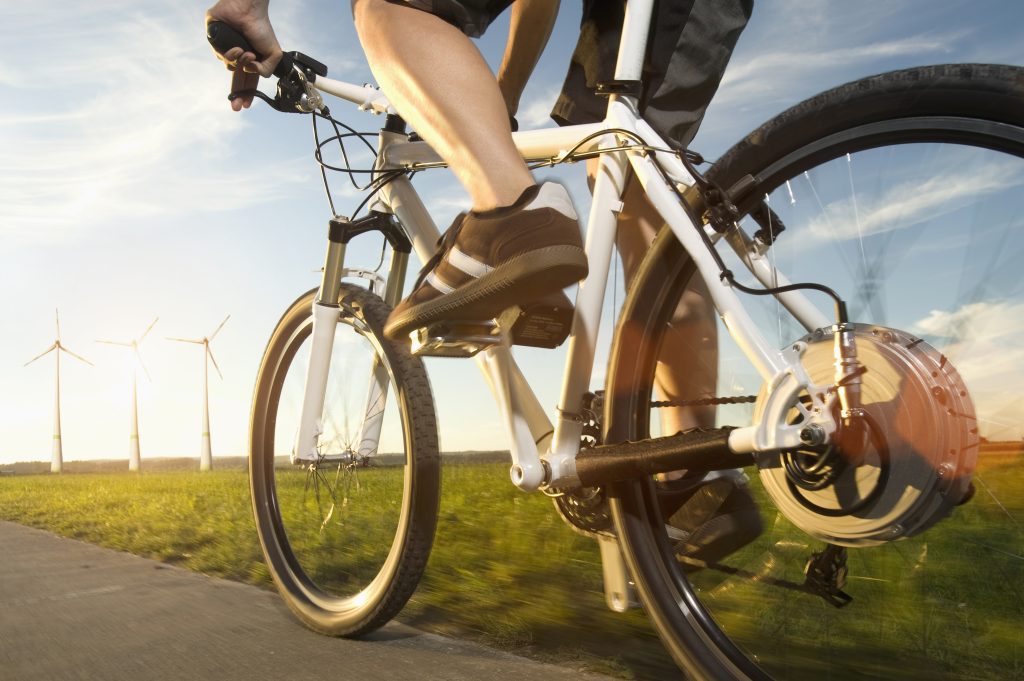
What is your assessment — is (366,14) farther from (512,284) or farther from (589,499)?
(589,499)

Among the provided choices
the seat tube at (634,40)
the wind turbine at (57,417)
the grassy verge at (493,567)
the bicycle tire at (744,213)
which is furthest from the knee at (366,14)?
the wind turbine at (57,417)

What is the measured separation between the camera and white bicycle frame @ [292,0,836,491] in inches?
55.3

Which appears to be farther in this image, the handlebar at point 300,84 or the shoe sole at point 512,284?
the handlebar at point 300,84

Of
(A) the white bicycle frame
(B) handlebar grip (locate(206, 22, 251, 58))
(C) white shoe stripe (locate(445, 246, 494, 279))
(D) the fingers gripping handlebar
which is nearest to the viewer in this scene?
(A) the white bicycle frame

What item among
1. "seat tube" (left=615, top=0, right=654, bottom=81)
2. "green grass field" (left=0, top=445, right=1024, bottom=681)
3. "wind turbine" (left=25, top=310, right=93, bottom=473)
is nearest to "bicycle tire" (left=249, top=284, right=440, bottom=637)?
"green grass field" (left=0, top=445, right=1024, bottom=681)

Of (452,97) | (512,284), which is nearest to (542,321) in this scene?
(512,284)

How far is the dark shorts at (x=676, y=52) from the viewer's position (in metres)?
1.90

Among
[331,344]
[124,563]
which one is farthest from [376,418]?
[124,563]

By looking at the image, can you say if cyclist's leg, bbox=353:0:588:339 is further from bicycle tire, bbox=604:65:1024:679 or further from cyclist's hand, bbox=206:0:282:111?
cyclist's hand, bbox=206:0:282:111

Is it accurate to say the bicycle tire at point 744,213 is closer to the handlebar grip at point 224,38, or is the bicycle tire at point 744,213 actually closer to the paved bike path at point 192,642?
the paved bike path at point 192,642

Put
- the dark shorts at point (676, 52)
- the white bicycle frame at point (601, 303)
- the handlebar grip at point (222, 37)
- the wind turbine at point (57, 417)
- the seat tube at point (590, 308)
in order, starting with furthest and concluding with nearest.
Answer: the wind turbine at point (57, 417) → the handlebar grip at point (222, 37) → the dark shorts at point (676, 52) → the seat tube at point (590, 308) → the white bicycle frame at point (601, 303)

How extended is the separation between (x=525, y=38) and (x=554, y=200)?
0.76 m

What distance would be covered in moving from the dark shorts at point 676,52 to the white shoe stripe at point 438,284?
57 cm

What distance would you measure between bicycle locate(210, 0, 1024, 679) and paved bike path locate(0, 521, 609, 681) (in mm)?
261
